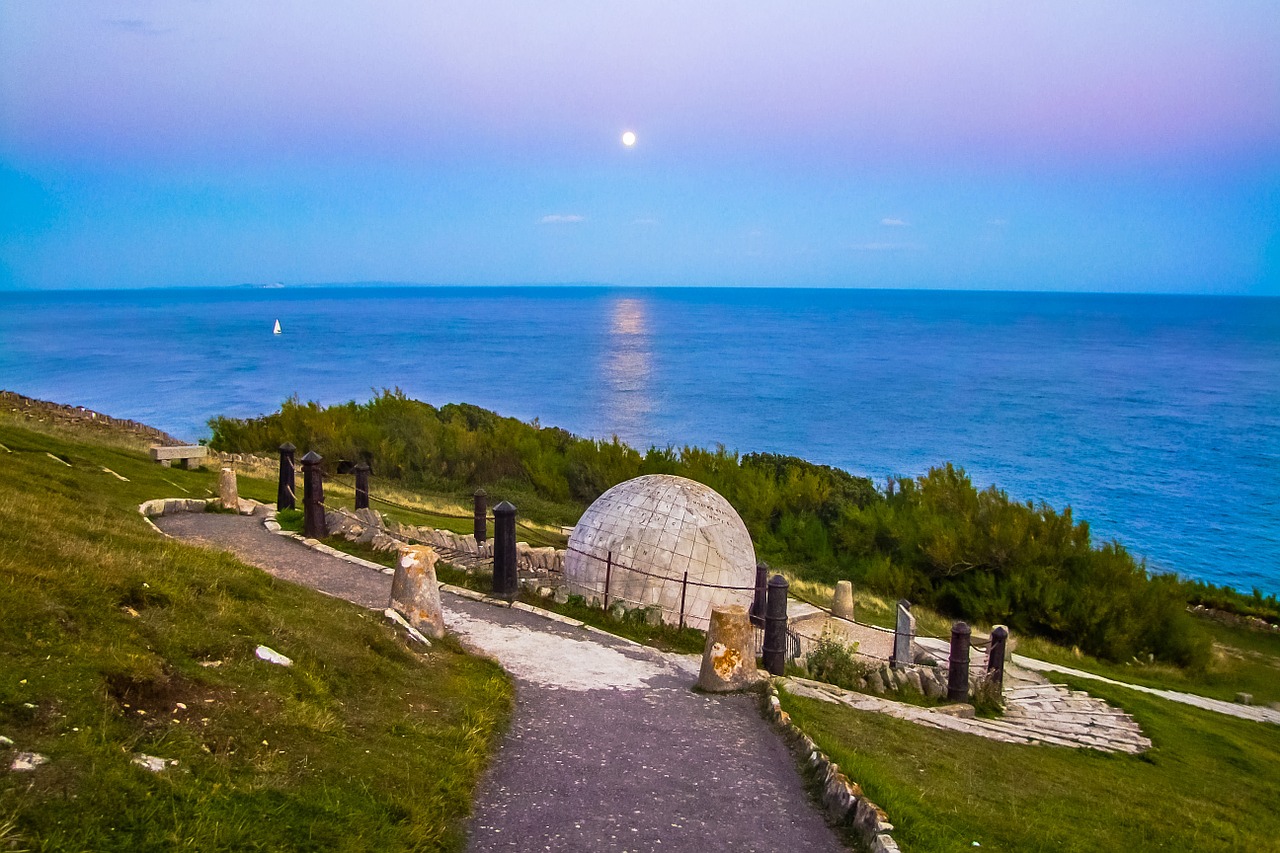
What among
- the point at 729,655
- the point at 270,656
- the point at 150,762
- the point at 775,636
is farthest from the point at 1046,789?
the point at 150,762

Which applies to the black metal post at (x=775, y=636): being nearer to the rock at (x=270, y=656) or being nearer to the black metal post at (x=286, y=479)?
the rock at (x=270, y=656)

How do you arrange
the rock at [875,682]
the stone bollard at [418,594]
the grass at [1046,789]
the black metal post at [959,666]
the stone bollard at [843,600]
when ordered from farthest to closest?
the stone bollard at [843,600]
the rock at [875,682]
the black metal post at [959,666]
the stone bollard at [418,594]
the grass at [1046,789]

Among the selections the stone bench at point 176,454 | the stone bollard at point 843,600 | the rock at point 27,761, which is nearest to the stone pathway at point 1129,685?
the stone bollard at point 843,600

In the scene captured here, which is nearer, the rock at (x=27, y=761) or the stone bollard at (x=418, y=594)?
the rock at (x=27, y=761)

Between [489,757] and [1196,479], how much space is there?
58.2 m

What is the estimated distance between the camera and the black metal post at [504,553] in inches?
524

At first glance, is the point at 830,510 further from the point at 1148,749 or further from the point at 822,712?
the point at 822,712

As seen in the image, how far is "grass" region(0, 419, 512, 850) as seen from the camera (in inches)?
197

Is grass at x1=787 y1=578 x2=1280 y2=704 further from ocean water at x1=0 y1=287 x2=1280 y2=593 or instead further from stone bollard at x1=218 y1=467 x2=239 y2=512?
ocean water at x1=0 y1=287 x2=1280 y2=593

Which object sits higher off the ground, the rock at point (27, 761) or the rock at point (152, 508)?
the rock at point (27, 761)

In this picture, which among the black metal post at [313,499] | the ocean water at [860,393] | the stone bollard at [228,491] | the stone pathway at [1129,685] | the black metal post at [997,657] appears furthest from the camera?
the ocean water at [860,393]

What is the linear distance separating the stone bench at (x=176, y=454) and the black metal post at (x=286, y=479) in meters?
7.12

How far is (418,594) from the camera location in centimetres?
1090

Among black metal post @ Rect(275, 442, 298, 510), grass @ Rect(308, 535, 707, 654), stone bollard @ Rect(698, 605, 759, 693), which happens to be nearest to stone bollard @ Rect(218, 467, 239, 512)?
black metal post @ Rect(275, 442, 298, 510)
